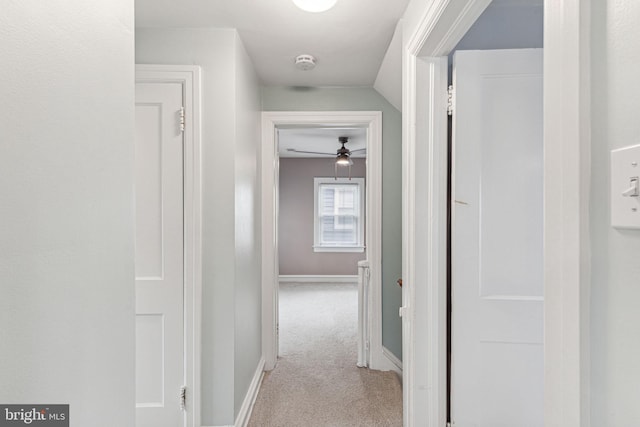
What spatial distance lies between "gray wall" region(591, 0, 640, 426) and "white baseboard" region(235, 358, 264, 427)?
198 centimetres

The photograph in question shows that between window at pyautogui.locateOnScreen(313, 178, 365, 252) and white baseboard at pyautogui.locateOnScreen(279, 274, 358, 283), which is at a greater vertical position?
window at pyautogui.locateOnScreen(313, 178, 365, 252)

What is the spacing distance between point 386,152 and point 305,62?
99cm

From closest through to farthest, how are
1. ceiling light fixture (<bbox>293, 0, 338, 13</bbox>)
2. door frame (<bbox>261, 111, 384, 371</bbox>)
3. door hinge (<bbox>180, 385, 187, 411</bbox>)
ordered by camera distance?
1. ceiling light fixture (<bbox>293, 0, 338, 13</bbox>)
2. door hinge (<bbox>180, 385, 187, 411</bbox>)
3. door frame (<bbox>261, 111, 384, 371</bbox>)

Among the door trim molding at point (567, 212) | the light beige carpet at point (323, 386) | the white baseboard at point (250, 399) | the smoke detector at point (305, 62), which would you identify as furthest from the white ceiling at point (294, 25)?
the light beige carpet at point (323, 386)

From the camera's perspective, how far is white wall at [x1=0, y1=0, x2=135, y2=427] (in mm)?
636

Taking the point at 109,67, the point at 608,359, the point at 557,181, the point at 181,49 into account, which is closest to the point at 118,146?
the point at 109,67

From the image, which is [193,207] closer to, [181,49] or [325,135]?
[181,49]

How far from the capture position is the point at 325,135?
507 cm

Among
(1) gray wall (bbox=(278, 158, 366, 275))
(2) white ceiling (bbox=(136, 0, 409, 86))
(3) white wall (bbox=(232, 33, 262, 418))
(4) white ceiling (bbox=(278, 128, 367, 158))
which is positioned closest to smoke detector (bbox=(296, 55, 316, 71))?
(2) white ceiling (bbox=(136, 0, 409, 86))

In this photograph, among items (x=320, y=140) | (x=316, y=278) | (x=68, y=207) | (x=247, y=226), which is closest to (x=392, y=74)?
(x=247, y=226)

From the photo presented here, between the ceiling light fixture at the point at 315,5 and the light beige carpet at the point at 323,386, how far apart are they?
2.34 meters

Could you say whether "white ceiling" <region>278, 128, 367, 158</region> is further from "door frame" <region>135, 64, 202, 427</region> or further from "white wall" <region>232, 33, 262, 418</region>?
"door frame" <region>135, 64, 202, 427</region>

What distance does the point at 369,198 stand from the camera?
2973 mm

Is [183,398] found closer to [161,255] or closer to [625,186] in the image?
[161,255]
